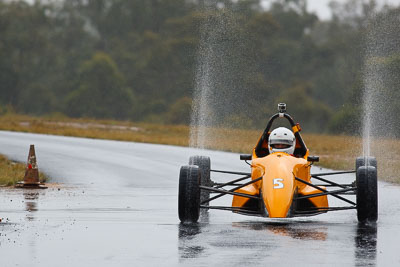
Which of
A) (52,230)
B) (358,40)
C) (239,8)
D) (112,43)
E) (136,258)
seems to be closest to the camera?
(136,258)

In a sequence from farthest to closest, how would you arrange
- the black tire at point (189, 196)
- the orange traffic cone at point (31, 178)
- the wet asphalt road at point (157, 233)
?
the orange traffic cone at point (31, 178) < the black tire at point (189, 196) < the wet asphalt road at point (157, 233)

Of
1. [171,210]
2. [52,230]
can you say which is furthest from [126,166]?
[52,230]

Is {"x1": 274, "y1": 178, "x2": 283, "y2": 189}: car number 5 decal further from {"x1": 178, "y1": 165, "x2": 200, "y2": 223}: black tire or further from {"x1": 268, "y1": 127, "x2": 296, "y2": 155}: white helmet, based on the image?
{"x1": 268, "y1": 127, "x2": 296, "y2": 155}: white helmet

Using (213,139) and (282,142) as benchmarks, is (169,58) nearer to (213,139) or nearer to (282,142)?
(213,139)

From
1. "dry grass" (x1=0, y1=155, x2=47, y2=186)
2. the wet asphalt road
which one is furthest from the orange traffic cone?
"dry grass" (x1=0, y1=155, x2=47, y2=186)

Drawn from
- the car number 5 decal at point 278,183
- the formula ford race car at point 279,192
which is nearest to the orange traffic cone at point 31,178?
the formula ford race car at point 279,192

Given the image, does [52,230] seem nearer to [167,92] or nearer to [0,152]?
[0,152]

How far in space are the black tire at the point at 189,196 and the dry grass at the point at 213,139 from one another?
35.2 ft

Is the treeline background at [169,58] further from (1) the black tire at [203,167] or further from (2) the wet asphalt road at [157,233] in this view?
(1) the black tire at [203,167]

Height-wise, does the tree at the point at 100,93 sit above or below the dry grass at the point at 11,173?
above

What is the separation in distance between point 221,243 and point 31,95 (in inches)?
2827

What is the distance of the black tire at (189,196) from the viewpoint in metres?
13.6

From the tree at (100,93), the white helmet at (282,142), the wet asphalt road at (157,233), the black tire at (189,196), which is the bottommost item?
the wet asphalt road at (157,233)

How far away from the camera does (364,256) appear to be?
35.5 feet
